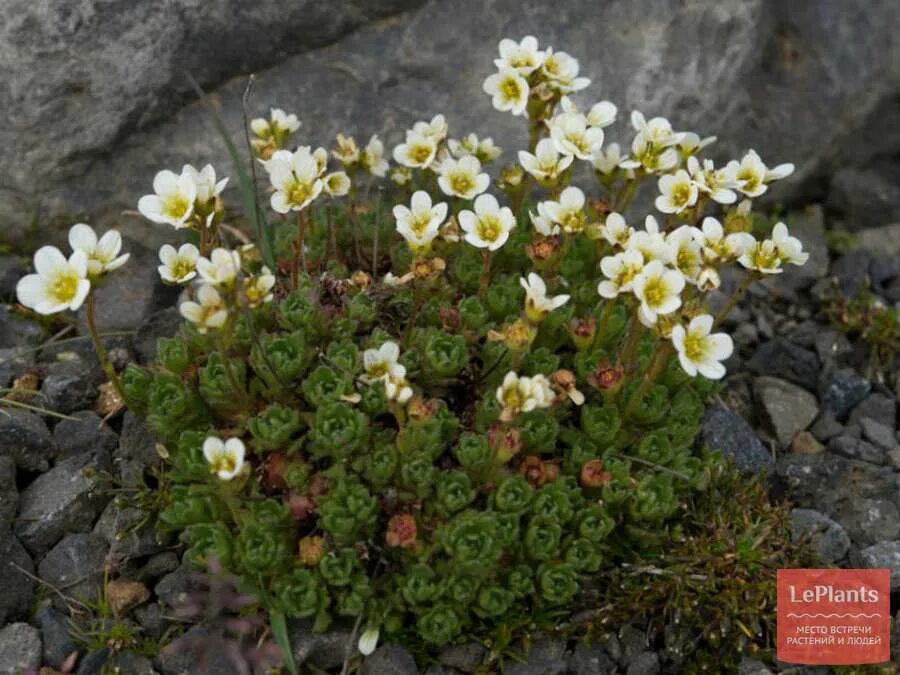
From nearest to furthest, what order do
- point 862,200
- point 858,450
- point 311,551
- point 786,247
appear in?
1. point 311,551
2. point 786,247
3. point 858,450
4. point 862,200

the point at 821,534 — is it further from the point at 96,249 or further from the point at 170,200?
the point at 96,249

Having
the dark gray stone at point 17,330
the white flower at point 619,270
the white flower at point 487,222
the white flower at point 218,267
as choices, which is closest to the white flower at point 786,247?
the white flower at point 619,270

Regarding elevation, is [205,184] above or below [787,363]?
above

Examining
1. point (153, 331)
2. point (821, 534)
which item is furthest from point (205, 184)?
point (821, 534)

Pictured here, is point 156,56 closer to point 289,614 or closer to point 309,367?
point 309,367

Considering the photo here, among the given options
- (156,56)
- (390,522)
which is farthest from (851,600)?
(156,56)

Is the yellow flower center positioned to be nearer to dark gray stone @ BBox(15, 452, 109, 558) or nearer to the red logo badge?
dark gray stone @ BBox(15, 452, 109, 558)

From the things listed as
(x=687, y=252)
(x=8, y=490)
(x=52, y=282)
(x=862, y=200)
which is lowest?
(x=862, y=200)

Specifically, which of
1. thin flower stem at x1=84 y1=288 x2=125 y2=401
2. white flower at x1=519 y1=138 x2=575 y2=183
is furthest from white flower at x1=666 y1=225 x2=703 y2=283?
thin flower stem at x1=84 y1=288 x2=125 y2=401

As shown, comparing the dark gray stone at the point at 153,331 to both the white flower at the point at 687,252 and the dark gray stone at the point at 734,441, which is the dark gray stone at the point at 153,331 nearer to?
the white flower at the point at 687,252
